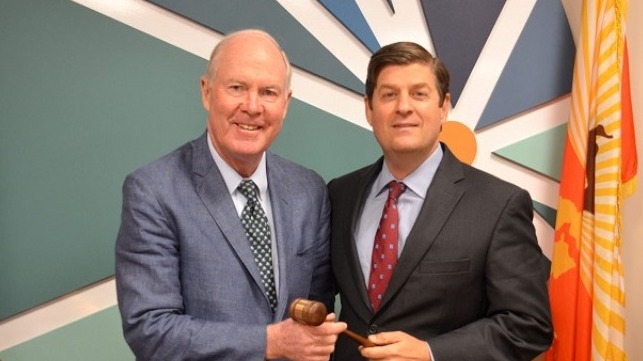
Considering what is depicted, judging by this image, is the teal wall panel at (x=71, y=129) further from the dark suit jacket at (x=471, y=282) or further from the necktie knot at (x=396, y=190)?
the dark suit jacket at (x=471, y=282)

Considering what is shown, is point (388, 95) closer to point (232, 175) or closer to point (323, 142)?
point (232, 175)

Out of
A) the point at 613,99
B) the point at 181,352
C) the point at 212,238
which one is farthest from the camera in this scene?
the point at 613,99

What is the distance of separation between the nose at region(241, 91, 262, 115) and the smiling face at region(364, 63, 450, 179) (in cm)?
37

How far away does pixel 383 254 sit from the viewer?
1658 mm

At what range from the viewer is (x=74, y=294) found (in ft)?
7.42

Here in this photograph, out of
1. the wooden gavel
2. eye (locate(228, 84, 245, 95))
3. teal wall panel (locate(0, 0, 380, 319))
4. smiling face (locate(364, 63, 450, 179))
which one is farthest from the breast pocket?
teal wall panel (locate(0, 0, 380, 319))

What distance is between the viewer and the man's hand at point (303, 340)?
4.47 feet

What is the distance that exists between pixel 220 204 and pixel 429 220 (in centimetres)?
54

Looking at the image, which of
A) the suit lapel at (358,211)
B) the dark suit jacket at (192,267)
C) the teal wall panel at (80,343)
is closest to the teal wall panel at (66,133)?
the teal wall panel at (80,343)

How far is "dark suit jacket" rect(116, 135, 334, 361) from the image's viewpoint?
140cm

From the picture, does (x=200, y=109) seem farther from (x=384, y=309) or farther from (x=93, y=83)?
(x=384, y=309)

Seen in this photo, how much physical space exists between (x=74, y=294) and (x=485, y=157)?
1.67m

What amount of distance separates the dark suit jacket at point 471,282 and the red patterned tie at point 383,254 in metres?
0.03

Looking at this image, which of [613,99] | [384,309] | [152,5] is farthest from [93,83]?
[613,99]
